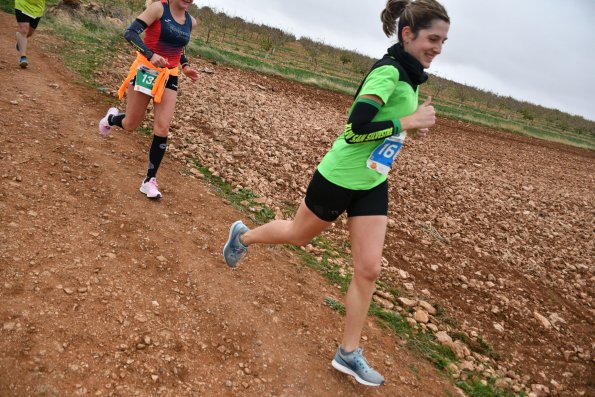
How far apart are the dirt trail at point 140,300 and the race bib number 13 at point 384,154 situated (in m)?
1.41

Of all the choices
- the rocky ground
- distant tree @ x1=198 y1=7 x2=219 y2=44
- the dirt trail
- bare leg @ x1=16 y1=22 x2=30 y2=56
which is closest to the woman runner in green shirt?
the dirt trail

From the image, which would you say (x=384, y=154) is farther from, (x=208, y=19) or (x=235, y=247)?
(x=208, y=19)

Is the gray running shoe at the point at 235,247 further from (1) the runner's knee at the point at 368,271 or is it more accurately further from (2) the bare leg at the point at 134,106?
(2) the bare leg at the point at 134,106

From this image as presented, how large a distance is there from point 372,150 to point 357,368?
142 centimetres

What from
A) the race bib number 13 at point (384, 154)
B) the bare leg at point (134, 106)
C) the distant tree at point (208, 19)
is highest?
the distant tree at point (208, 19)

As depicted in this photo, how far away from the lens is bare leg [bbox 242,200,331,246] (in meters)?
2.73

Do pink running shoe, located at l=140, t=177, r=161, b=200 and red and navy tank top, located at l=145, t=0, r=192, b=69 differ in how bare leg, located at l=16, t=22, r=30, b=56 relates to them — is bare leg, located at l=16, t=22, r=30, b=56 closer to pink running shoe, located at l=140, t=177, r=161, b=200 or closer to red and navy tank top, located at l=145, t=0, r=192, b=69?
red and navy tank top, located at l=145, t=0, r=192, b=69

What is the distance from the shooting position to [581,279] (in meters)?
5.95

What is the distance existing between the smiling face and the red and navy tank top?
2403 millimetres

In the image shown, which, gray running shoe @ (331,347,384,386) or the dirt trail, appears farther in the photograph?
gray running shoe @ (331,347,384,386)

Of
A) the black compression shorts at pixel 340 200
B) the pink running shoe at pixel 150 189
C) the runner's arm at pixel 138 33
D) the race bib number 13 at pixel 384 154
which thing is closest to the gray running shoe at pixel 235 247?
the black compression shorts at pixel 340 200

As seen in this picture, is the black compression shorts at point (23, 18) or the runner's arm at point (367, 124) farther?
the black compression shorts at point (23, 18)

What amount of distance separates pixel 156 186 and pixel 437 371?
3145mm

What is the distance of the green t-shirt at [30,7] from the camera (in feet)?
23.9
